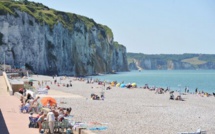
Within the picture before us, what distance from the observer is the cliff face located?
9231 centimetres

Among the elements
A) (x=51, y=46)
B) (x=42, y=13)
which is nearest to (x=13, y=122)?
(x=51, y=46)

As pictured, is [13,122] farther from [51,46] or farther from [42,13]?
[42,13]

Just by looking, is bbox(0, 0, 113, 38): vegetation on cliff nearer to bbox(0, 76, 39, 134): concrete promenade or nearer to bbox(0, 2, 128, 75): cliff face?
bbox(0, 2, 128, 75): cliff face

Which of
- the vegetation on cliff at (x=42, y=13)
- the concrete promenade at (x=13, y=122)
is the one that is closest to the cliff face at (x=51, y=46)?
the vegetation on cliff at (x=42, y=13)

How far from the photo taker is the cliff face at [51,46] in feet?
303

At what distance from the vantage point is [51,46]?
114 m

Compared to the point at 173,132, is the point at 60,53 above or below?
above

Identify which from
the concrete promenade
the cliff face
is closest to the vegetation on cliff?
the cliff face

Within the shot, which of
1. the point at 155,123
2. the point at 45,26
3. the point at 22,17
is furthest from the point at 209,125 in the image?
the point at 45,26

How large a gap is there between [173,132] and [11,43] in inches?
3066

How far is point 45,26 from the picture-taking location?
364 ft

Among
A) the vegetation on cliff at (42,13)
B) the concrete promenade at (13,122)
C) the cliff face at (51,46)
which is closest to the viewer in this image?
the concrete promenade at (13,122)

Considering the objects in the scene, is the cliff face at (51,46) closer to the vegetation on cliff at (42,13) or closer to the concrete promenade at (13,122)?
the vegetation on cliff at (42,13)

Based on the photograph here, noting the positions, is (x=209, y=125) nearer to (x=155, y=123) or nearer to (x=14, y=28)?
(x=155, y=123)
